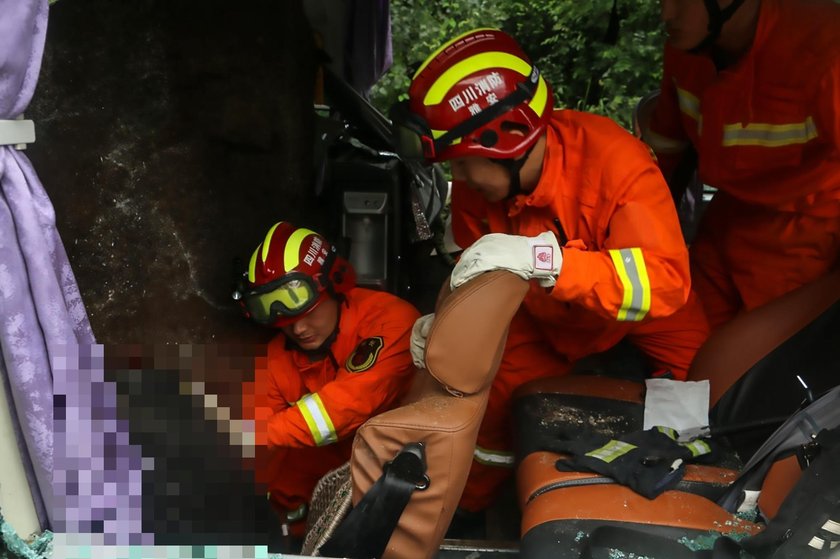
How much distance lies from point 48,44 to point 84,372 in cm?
152

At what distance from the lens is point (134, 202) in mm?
2938

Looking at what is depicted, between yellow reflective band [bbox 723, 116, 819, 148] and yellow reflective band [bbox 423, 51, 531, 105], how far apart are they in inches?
31.2

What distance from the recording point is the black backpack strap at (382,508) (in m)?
1.85

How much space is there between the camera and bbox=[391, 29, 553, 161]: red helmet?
2312 mm

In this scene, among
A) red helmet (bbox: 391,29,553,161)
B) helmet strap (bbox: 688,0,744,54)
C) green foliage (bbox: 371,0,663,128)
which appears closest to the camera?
red helmet (bbox: 391,29,553,161)

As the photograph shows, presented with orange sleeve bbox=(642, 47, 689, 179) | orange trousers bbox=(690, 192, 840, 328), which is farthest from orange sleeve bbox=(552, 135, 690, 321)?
orange sleeve bbox=(642, 47, 689, 179)

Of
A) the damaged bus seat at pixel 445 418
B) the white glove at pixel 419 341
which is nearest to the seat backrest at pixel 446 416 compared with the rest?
the damaged bus seat at pixel 445 418

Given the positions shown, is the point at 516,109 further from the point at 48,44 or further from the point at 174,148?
the point at 48,44

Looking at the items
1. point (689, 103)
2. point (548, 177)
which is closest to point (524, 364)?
point (548, 177)

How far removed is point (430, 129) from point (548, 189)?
0.40m

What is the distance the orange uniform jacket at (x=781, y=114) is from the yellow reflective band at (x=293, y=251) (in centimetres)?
140

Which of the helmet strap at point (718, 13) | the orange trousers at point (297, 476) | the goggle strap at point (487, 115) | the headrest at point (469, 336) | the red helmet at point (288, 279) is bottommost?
the orange trousers at point (297, 476)

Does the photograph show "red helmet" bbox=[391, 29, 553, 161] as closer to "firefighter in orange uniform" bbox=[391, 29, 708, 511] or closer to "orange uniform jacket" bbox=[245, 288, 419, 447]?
"firefighter in orange uniform" bbox=[391, 29, 708, 511]

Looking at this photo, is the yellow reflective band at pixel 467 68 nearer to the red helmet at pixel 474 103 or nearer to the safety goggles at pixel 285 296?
the red helmet at pixel 474 103
